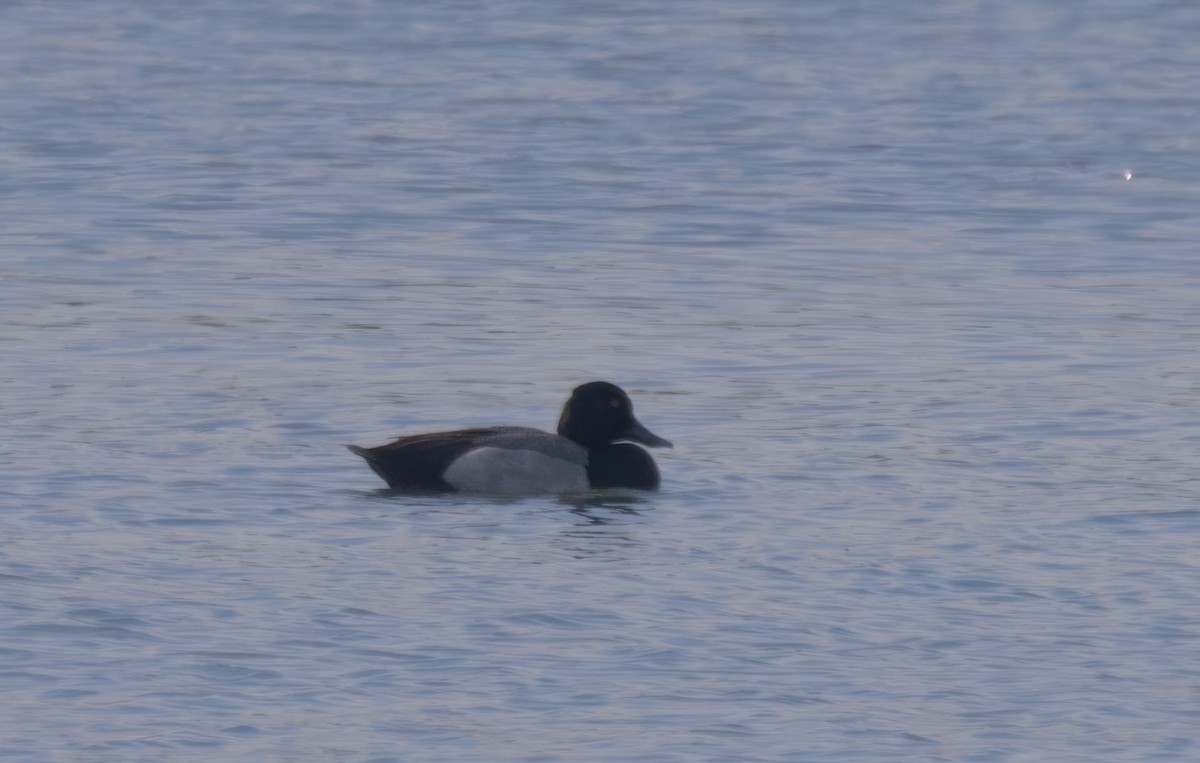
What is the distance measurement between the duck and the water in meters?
0.20

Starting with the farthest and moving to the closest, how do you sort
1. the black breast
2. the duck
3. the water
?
the black breast
the duck
the water

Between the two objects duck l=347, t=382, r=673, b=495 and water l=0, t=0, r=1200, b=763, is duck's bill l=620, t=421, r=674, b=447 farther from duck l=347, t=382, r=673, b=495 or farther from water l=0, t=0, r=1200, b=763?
water l=0, t=0, r=1200, b=763

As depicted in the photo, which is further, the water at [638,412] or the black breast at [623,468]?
the black breast at [623,468]

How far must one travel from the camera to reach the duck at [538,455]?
12688 mm

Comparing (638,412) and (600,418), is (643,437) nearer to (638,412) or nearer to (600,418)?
(600,418)

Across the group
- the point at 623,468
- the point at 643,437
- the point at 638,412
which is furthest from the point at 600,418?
the point at 638,412

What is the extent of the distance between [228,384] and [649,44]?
23.4 m

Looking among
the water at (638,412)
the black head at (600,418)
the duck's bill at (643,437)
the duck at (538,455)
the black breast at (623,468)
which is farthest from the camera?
the black head at (600,418)

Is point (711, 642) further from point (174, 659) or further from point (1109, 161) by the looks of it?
point (1109, 161)

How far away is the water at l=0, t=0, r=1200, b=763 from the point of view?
8914mm

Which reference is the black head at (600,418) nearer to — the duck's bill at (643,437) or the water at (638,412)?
the duck's bill at (643,437)

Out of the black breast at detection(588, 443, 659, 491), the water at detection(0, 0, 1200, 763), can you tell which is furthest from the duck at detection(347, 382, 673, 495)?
the water at detection(0, 0, 1200, 763)

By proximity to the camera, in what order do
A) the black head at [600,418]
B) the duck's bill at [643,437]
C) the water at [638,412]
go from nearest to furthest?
the water at [638,412] < the duck's bill at [643,437] < the black head at [600,418]

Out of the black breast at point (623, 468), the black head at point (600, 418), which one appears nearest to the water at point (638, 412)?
the black breast at point (623, 468)
